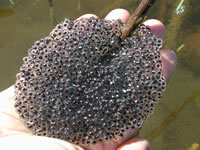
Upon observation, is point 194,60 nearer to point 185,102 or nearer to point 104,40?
point 185,102

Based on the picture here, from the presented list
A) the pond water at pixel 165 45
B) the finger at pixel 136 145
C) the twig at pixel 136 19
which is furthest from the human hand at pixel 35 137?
the pond water at pixel 165 45

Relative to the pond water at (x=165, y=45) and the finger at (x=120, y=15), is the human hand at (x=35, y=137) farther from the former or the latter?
the pond water at (x=165, y=45)

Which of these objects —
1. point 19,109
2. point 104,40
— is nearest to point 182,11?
point 104,40

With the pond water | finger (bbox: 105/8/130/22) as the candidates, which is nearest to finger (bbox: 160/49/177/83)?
finger (bbox: 105/8/130/22)

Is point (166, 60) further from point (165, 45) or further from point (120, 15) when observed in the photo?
point (165, 45)

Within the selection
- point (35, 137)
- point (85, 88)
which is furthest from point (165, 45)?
point (35, 137)

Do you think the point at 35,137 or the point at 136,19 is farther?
the point at 136,19
